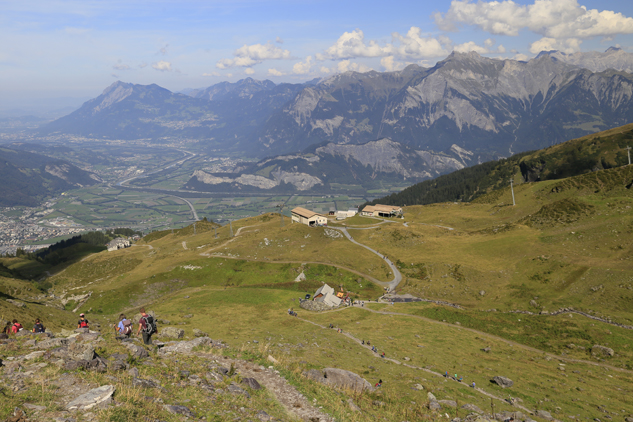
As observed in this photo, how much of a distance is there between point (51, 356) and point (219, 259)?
86859 mm

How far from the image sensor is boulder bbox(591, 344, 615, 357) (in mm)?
45656

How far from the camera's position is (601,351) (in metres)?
46.3

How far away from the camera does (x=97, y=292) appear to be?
96.4m

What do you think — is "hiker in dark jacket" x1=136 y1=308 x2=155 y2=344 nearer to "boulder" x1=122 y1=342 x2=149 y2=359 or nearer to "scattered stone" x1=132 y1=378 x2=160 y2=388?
"boulder" x1=122 y1=342 x2=149 y2=359

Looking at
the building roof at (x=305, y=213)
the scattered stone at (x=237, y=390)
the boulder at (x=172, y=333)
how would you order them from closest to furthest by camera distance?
the scattered stone at (x=237, y=390), the boulder at (x=172, y=333), the building roof at (x=305, y=213)

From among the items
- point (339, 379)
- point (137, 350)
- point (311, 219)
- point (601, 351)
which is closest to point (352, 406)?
point (339, 379)

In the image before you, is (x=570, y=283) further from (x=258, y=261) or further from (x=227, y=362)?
(x=258, y=261)

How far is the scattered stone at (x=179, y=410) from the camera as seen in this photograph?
1834cm

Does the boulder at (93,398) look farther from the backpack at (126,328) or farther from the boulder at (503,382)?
the boulder at (503,382)

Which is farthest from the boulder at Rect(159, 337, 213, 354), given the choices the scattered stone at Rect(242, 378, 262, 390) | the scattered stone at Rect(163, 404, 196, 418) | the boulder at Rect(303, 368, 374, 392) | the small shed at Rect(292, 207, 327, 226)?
the small shed at Rect(292, 207, 327, 226)

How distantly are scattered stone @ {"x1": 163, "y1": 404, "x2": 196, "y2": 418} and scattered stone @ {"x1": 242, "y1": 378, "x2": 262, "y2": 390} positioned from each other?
21.6 feet

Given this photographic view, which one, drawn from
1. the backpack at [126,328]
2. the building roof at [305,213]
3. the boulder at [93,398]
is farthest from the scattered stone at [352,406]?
the building roof at [305,213]

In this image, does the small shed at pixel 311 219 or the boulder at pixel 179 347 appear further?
the small shed at pixel 311 219

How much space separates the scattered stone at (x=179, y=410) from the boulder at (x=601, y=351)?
51.8 meters
